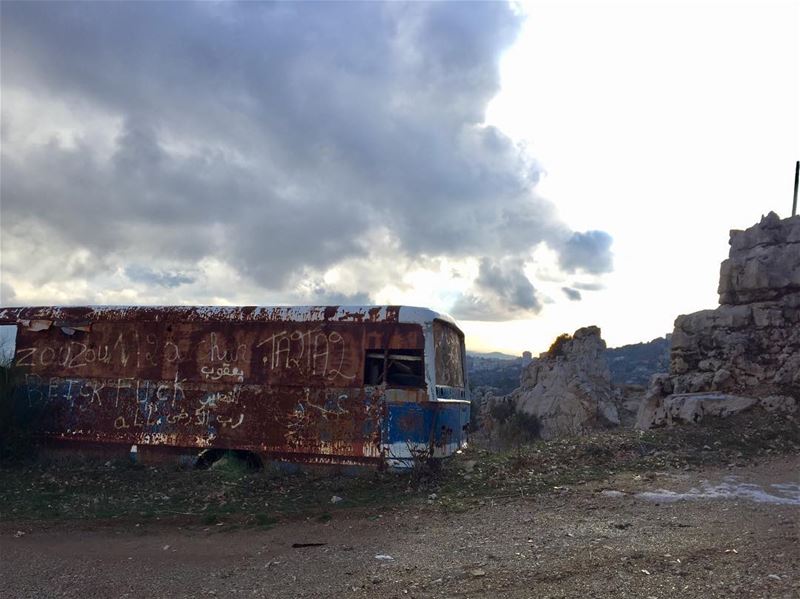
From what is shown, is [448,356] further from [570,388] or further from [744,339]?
[570,388]

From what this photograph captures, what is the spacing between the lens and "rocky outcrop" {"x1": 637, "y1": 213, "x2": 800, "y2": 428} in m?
11.9

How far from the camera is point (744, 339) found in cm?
1260

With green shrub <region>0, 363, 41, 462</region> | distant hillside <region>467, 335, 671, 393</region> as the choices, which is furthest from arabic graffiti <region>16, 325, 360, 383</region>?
distant hillside <region>467, 335, 671, 393</region>

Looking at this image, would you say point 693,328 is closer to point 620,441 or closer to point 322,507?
point 620,441

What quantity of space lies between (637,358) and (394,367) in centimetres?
5723

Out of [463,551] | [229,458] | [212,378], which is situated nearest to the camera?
[463,551]

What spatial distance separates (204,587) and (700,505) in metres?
5.01

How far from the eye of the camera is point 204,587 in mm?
4844

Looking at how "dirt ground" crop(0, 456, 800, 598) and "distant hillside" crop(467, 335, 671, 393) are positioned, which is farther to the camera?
"distant hillside" crop(467, 335, 671, 393)

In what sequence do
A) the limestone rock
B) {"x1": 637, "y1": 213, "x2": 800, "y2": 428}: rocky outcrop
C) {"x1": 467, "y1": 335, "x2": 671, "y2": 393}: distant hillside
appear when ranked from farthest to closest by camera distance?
{"x1": 467, "y1": 335, "x2": 671, "y2": 393}: distant hillside → {"x1": 637, "y1": 213, "x2": 800, "y2": 428}: rocky outcrop → the limestone rock

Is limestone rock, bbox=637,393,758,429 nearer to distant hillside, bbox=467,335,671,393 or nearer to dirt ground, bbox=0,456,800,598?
dirt ground, bbox=0,456,800,598

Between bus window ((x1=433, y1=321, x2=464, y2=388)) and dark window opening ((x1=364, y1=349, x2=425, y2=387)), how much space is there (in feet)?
0.95

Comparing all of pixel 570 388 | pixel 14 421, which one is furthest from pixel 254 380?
pixel 570 388

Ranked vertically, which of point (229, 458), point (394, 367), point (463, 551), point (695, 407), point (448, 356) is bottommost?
point (463, 551)
